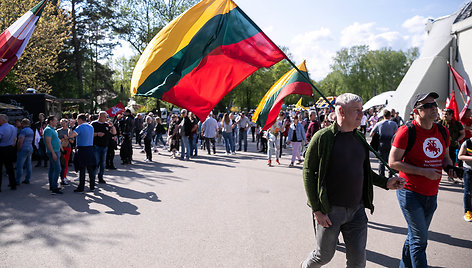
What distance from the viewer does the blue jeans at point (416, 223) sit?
3.15 m

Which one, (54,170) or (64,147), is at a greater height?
(64,147)

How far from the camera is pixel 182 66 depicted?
14.2 ft

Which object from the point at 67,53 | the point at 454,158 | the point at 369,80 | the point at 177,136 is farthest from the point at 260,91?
the point at 454,158

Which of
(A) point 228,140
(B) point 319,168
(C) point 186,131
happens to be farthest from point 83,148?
(A) point 228,140

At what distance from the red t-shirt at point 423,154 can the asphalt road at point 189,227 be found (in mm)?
1152

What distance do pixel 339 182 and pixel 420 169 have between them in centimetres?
109

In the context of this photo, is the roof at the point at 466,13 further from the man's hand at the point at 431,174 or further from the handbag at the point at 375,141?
the man's hand at the point at 431,174

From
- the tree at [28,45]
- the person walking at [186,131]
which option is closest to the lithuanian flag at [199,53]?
the person walking at [186,131]

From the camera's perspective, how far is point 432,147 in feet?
11.0

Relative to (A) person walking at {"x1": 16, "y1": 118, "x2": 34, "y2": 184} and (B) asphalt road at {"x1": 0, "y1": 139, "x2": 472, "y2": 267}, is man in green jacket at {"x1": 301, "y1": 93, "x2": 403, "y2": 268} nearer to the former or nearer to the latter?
(B) asphalt road at {"x1": 0, "y1": 139, "x2": 472, "y2": 267}

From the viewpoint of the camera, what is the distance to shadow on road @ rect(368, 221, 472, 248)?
4469mm

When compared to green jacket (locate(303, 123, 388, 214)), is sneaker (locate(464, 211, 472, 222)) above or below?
below

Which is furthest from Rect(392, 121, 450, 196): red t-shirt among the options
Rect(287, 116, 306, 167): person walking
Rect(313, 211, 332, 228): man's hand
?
Rect(287, 116, 306, 167): person walking

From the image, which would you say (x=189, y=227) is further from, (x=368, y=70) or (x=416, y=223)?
(x=368, y=70)
